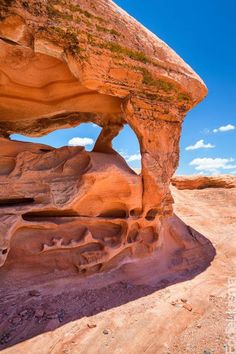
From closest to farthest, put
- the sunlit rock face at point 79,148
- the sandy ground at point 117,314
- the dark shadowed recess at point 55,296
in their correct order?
1. the sandy ground at point 117,314
2. the dark shadowed recess at point 55,296
3. the sunlit rock face at point 79,148

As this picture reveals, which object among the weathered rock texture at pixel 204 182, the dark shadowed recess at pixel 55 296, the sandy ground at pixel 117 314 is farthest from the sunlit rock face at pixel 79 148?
the weathered rock texture at pixel 204 182

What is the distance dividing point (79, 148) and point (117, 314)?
263 cm

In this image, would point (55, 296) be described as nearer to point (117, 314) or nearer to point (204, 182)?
point (117, 314)

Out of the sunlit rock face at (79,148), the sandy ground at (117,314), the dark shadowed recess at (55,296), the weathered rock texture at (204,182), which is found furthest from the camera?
the weathered rock texture at (204,182)

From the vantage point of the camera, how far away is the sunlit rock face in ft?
11.5

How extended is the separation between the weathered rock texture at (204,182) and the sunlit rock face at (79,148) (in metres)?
7.00

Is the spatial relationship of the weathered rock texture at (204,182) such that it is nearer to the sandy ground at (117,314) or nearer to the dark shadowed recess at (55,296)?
the sandy ground at (117,314)

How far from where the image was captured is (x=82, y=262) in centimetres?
399

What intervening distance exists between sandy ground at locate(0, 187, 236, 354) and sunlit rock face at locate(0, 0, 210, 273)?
374 millimetres

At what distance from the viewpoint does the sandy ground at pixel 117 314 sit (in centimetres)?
264

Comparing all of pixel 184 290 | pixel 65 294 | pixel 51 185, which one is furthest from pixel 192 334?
pixel 51 185

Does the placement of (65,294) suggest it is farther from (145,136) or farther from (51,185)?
(145,136)

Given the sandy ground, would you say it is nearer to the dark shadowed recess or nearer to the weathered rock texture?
the dark shadowed recess

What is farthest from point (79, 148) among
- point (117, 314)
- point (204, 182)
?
point (204, 182)
